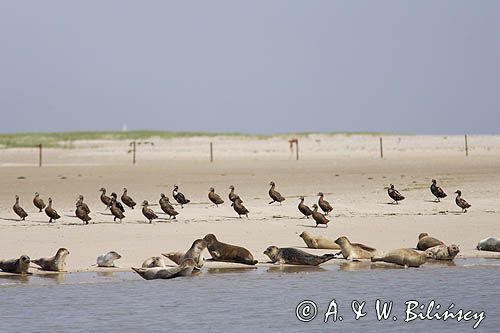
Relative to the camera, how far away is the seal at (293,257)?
14.5 m

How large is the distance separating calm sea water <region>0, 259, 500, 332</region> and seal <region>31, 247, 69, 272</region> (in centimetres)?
27

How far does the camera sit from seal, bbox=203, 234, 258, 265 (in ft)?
47.2

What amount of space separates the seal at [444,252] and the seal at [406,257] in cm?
34

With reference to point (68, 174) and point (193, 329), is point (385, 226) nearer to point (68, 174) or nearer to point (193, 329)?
point (193, 329)

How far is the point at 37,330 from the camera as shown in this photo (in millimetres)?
10555

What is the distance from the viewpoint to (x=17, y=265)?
44.0ft

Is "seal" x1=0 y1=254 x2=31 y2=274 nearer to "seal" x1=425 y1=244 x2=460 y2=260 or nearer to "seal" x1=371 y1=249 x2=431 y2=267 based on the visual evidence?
"seal" x1=371 y1=249 x2=431 y2=267

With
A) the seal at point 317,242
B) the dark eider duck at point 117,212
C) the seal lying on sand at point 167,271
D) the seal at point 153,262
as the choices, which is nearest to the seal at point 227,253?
the seal lying on sand at point 167,271

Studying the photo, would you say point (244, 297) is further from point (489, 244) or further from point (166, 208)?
point (166, 208)

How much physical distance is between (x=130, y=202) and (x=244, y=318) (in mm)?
9693

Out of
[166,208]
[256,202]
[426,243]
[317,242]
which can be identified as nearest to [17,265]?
[317,242]

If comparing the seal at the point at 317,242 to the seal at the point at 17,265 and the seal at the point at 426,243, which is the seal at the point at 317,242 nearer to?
Answer: the seal at the point at 426,243

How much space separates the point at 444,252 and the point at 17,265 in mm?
5905

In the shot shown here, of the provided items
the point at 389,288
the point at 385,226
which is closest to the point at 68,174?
the point at 385,226
